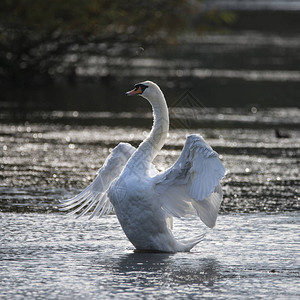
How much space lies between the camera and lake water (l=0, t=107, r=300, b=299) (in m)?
7.66

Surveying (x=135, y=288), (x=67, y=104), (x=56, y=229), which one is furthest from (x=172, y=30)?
(x=135, y=288)

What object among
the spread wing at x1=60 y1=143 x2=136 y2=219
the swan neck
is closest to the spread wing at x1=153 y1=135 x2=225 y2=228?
the swan neck

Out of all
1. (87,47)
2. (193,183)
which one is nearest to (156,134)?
(193,183)

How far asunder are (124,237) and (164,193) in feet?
3.89

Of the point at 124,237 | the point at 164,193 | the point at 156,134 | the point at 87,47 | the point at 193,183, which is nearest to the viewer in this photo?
the point at 193,183

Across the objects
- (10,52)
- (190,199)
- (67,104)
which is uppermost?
(10,52)

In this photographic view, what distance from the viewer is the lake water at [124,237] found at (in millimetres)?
7664

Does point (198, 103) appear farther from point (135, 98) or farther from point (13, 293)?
point (13, 293)

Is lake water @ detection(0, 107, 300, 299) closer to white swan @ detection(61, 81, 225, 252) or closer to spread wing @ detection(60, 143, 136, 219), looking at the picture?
white swan @ detection(61, 81, 225, 252)

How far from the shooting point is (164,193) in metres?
8.58

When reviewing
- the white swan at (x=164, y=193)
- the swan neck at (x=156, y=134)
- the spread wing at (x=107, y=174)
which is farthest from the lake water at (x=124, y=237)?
the swan neck at (x=156, y=134)

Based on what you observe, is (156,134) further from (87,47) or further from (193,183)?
(87,47)

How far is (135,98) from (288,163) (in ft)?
35.6

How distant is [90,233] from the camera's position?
9719 millimetres
